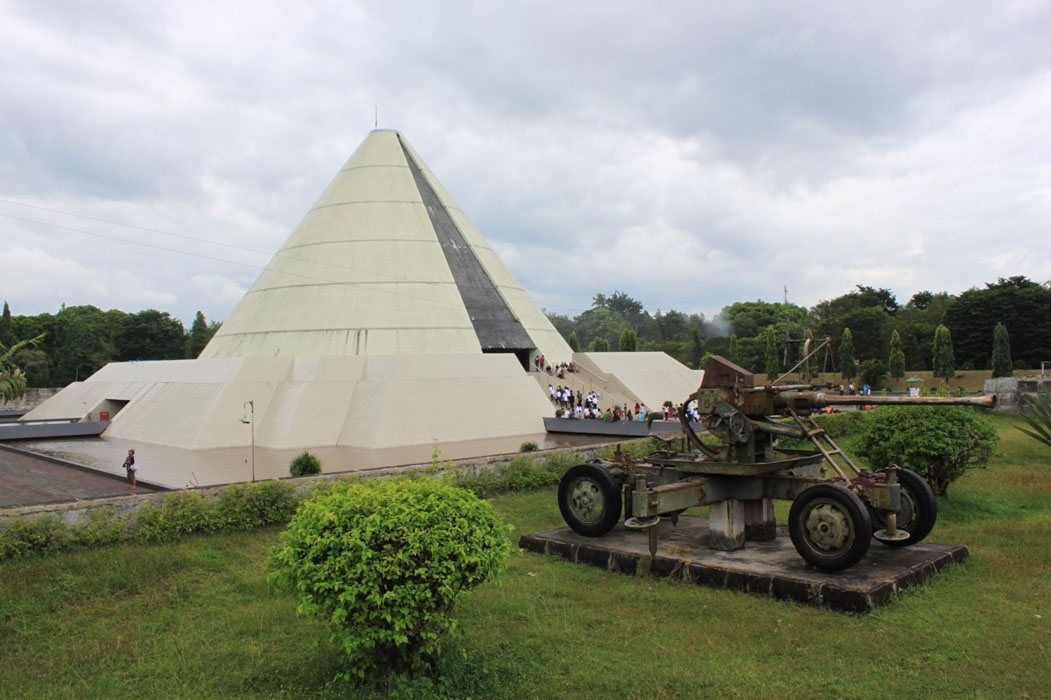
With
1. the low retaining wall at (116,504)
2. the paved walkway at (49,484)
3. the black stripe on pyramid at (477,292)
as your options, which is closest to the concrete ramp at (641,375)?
the black stripe on pyramid at (477,292)

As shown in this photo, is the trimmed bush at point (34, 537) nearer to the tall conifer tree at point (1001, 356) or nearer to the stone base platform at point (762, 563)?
the stone base platform at point (762, 563)

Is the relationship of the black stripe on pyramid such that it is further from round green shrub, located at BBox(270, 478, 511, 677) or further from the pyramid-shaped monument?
round green shrub, located at BBox(270, 478, 511, 677)

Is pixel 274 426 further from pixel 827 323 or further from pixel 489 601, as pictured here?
pixel 827 323

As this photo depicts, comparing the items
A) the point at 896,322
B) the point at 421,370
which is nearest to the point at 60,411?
the point at 421,370

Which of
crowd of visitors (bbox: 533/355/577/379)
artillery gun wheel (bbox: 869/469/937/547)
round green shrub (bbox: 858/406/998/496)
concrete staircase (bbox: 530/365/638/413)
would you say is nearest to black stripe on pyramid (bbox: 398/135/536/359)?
crowd of visitors (bbox: 533/355/577/379)

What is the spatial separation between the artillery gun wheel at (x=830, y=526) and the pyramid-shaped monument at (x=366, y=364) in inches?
386

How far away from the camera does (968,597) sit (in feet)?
20.6

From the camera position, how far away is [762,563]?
707cm

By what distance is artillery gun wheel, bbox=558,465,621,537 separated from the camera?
8094 mm

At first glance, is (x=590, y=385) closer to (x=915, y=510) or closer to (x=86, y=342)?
(x=915, y=510)

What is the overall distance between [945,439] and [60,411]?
29495mm

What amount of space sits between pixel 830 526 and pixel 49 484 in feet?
47.3

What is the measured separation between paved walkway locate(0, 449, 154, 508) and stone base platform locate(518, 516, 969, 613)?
820 centimetres

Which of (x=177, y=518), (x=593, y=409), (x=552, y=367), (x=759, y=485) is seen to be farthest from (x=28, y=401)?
(x=759, y=485)
